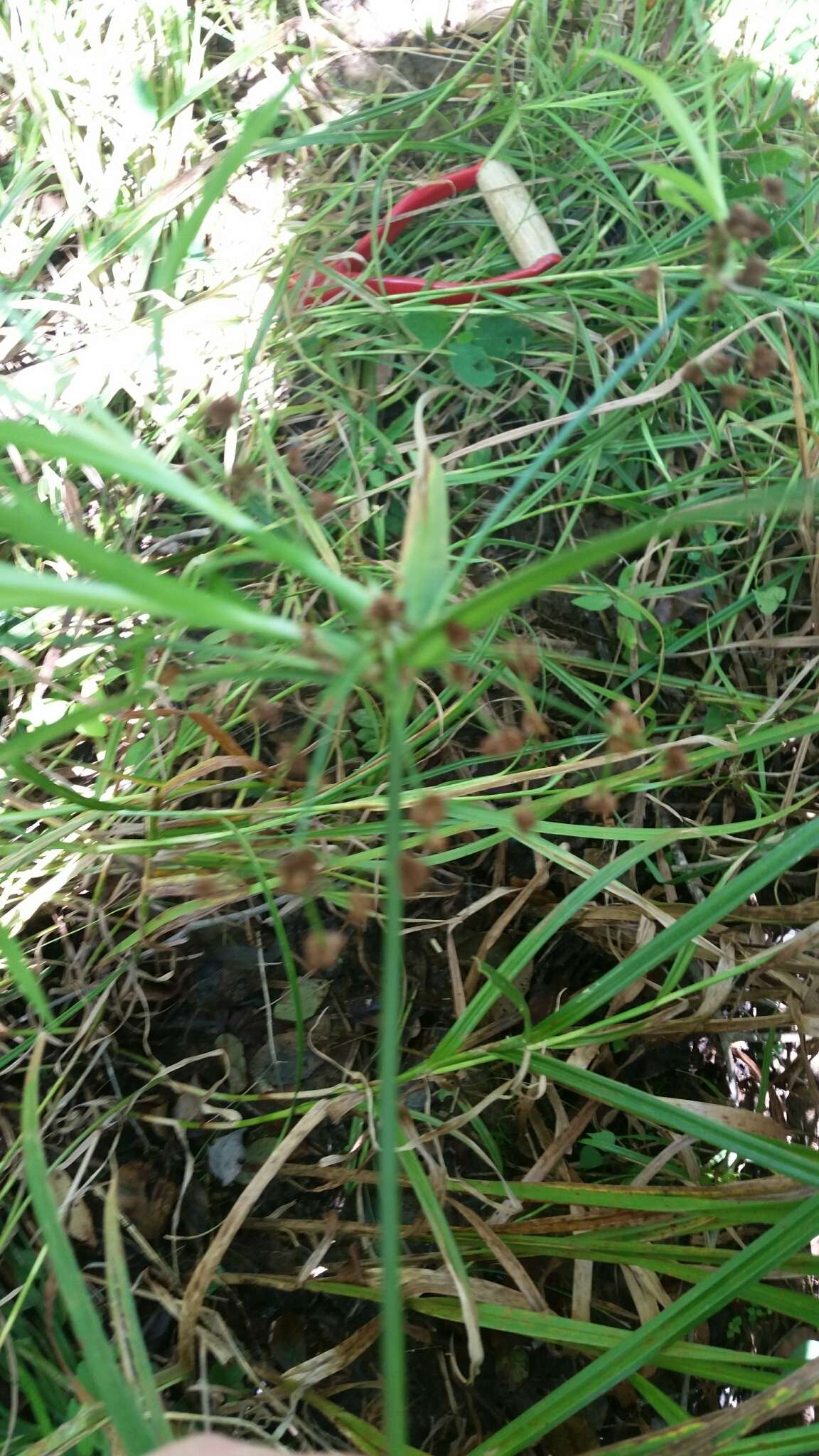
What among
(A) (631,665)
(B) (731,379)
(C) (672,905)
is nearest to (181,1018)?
(C) (672,905)

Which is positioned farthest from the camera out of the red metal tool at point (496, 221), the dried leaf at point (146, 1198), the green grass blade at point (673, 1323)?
the red metal tool at point (496, 221)

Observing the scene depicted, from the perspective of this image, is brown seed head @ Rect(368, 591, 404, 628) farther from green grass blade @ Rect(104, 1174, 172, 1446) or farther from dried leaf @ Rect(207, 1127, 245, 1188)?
dried leaf @ Rect(207, 1127, 245, 1188)

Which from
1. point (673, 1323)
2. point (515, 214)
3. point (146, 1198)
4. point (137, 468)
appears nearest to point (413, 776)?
point (137, 468)

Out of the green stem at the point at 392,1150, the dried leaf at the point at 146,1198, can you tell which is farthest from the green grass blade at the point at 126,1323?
the green stem at the point at 392,1150

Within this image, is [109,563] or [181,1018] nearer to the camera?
[109,563]

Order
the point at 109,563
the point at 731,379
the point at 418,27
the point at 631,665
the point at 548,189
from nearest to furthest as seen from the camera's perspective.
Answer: the point at 109,563, the point at 631,665, the point at 731,379, the point at 548,189, the point at 418,27

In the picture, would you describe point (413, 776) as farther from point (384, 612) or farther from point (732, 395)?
point (732, 395)

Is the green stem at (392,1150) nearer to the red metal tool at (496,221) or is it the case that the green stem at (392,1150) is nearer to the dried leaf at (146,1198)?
the dried leaf at (146,1198)

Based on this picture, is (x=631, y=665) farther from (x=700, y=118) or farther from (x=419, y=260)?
(x=700, y=118)
